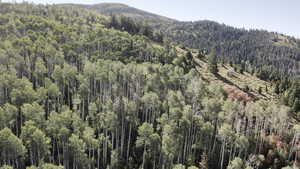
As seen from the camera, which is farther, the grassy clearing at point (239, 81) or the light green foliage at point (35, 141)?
the grassy clearing at point (239, 81)

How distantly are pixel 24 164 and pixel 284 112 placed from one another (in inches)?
3252

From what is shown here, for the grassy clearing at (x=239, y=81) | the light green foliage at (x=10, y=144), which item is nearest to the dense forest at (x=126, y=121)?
the light green foliage at (x=10, y=144)

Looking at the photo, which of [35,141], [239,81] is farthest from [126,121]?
[239,81]

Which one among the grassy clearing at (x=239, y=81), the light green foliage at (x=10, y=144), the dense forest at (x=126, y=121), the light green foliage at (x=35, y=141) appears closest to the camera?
the light green foliage at (x=10, y=144)

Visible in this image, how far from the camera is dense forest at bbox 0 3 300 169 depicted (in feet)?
195

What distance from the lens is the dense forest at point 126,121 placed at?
2335 inches

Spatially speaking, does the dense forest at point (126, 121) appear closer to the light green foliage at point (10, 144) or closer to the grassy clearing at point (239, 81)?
the light green foliage at point (10, 144)

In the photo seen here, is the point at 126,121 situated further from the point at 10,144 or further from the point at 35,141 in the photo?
the point at 10,144

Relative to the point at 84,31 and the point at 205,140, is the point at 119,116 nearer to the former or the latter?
the point at 205,140

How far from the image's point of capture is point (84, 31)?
16188 cm

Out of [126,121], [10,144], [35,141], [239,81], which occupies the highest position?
[239,81]

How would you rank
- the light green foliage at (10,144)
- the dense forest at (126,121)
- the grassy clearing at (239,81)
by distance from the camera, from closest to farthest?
the light green foliage at (10,144)
the dense forest at (126,121)
the grassy clearing at (239,81)

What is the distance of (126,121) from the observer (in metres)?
76.8

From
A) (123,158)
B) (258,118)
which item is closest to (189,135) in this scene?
(123,158)
